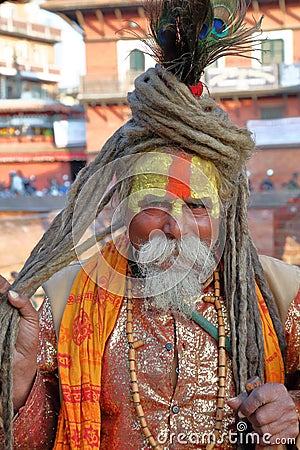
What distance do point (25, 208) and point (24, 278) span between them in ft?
48.5

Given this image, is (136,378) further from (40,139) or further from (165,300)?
(40,139)

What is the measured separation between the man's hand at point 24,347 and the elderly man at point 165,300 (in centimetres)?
1

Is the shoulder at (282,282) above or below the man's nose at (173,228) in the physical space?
below

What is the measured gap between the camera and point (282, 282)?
1850mm

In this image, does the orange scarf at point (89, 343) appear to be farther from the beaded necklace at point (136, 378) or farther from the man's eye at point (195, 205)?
A: the man's eye at point (195, 205)

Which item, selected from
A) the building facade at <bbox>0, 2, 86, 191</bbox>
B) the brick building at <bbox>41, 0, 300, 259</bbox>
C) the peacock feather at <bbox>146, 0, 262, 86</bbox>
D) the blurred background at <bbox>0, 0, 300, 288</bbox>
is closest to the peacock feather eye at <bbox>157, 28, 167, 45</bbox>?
the peacock feather at <bbox>146, 0, 262, 86</bbox>

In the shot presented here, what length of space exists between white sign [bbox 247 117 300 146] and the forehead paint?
14.7 m

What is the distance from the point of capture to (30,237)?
1200cm

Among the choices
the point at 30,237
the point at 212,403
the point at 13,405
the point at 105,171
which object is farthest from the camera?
the point at 30,237

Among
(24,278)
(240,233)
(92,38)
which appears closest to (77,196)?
(24,278)

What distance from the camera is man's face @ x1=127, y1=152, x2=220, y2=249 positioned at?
1723mm

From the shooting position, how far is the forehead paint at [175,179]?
69.1 inches

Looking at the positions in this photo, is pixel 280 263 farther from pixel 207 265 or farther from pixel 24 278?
pixel 24 278

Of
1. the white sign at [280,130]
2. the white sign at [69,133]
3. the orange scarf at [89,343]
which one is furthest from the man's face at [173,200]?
the white sign at [69,133]
